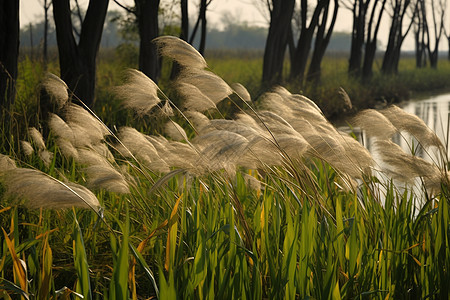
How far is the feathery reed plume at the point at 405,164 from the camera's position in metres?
2.68

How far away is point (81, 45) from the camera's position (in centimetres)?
685

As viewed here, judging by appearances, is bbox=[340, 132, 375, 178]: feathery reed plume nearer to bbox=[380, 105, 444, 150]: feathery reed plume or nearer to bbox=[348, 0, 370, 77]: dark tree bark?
bbox=[380, 105, 444, 150]: feathery reed plume

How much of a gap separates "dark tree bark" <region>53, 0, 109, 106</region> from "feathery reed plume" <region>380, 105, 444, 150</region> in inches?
172

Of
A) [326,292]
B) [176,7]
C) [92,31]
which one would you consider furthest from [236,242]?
[176,7]

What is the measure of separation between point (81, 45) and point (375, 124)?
462cm

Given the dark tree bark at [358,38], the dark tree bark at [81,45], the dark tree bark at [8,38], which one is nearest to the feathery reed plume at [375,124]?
the dark tree bark at [8,38]

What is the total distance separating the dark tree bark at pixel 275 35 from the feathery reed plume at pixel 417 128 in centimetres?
1008

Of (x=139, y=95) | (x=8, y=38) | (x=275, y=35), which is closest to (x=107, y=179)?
(x=139, y=95)

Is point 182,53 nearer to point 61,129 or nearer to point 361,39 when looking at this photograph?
point 61,129

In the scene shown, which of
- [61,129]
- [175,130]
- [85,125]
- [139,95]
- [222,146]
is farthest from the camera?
[175,130]

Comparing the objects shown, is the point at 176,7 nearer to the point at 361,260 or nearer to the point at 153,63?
the point at 153,63

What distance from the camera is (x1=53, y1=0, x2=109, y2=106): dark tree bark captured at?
6.66 metres

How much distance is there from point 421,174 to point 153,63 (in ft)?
21.6

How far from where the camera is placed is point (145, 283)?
312 centimetres
